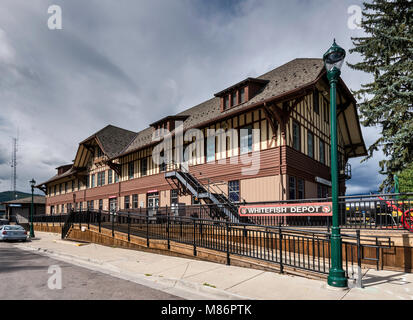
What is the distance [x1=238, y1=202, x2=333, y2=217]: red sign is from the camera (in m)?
11.0

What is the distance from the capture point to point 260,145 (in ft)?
57.9

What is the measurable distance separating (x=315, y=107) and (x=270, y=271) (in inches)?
621

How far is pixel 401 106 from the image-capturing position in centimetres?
1808

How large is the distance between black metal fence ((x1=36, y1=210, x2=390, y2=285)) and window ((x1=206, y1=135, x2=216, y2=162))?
6995mm

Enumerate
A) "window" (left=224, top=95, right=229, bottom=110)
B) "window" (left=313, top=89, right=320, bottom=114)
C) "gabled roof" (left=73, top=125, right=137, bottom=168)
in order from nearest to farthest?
"window" (left=224, top=95, right=229, bottom=110)
"window" (left=313, top=89, right=320, bottom=114)
"gabled roof" (left=73, top=125, right=137, bottom=168)

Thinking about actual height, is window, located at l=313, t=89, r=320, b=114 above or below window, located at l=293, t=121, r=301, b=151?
above

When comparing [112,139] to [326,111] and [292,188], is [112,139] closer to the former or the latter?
[326,111]

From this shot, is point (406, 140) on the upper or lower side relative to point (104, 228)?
upper

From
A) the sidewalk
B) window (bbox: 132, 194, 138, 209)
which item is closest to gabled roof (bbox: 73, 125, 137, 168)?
window (bbox: 132, 194, 138, 209)

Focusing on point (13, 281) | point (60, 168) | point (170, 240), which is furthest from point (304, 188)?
point (60, 168)

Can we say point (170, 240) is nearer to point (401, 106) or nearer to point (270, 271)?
point (270, 271)

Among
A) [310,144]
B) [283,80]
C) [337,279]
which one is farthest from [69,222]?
[337,279]

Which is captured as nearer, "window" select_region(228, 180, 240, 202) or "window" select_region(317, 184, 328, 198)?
Answer: "window" select_region(228, 180, 240, 202)

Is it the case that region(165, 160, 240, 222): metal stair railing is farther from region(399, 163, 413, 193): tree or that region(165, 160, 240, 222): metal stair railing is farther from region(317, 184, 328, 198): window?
region(399, 163, 413, 193): tree
